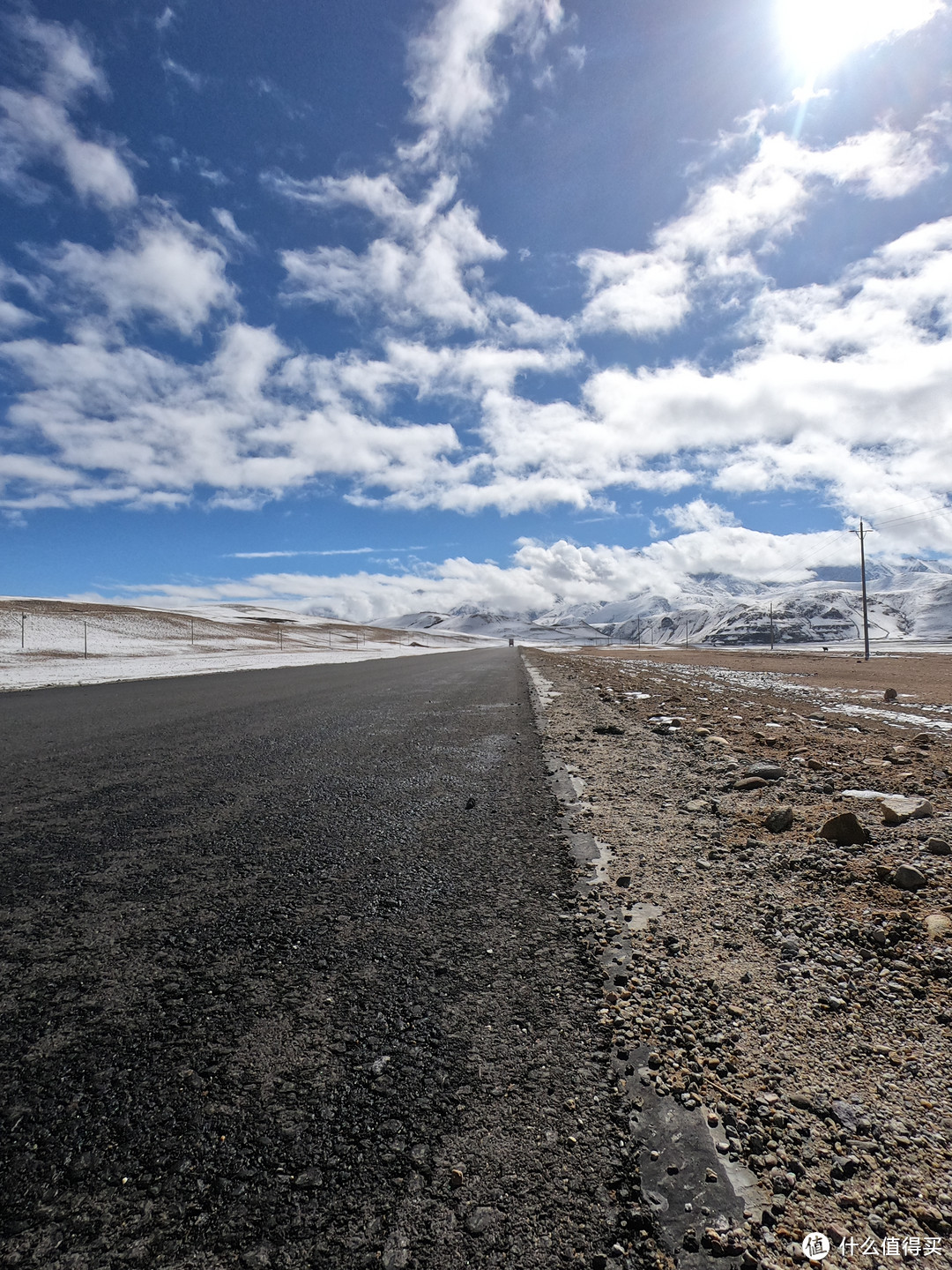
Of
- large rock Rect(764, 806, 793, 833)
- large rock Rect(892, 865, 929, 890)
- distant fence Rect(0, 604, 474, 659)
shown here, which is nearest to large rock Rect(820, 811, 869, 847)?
large rock Rect(764, 806, 793, 833)

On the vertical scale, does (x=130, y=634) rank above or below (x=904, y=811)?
above

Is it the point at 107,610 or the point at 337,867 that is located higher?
the point at 107,610

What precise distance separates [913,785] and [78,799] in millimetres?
8241

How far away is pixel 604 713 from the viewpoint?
12469 millimetres

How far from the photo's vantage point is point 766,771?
6.44 m

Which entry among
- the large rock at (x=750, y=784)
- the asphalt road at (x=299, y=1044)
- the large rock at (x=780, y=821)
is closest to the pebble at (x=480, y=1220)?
the asphalt road at (x=299, y=1044)

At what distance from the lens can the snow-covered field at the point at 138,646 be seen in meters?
28.8

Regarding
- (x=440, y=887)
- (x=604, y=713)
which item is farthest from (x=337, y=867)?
(x=604, y=713)

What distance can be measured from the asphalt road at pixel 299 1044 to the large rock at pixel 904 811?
9.10 ft

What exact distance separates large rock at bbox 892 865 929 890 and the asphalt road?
208 centimetres

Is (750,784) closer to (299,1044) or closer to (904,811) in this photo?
(904,811)

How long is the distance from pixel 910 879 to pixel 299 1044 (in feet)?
12.0

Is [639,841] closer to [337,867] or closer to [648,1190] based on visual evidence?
[337,867]

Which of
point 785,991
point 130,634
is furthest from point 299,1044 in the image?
point 130,634
